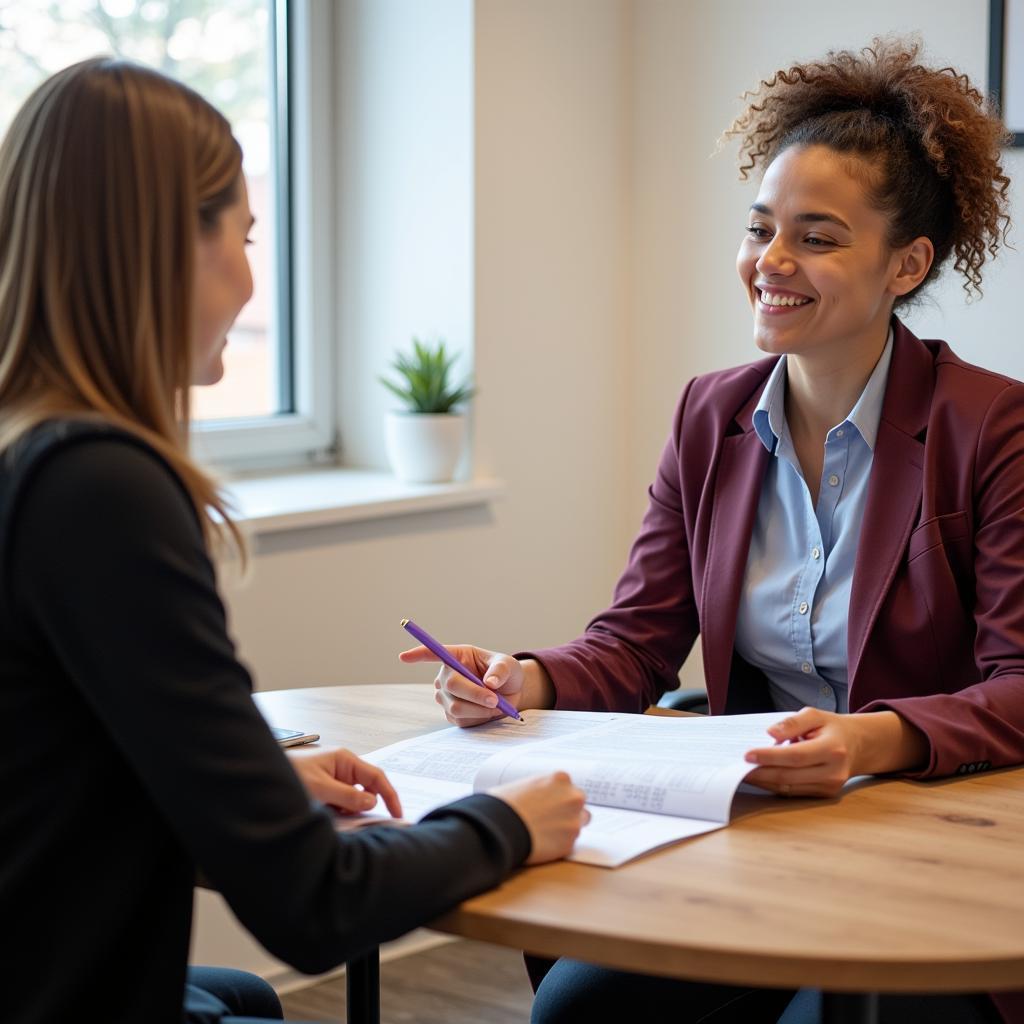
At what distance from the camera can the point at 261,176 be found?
2.89 meters

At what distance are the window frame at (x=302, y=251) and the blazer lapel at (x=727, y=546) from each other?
4.08ft

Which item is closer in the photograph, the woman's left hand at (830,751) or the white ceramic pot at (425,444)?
the woman's left hand at (830,751)

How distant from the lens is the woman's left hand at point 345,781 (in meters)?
1.23

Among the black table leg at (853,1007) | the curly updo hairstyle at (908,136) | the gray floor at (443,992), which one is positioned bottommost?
the gray floor at (443,992)

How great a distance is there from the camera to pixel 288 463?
9.79 feet

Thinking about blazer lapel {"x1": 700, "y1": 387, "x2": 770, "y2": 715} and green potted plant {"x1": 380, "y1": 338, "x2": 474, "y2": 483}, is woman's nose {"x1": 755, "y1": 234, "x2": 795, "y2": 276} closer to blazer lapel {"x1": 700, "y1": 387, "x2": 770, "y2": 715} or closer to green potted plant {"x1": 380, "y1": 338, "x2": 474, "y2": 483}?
blazer lapel {"x1": 700, "y1": 387, "x2": 770, "y2": 715}

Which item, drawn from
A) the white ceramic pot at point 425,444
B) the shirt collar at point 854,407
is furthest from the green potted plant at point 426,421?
the shirt collar at point 854,407

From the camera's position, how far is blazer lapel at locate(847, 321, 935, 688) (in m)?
1.67

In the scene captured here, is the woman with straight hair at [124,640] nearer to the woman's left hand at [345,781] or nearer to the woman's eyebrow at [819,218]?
the woman's left hand at [345,781]

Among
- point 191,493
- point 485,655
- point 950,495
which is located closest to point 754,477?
point 950,495

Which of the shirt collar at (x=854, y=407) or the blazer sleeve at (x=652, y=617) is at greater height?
the shirt collar at (x=854, y=407)

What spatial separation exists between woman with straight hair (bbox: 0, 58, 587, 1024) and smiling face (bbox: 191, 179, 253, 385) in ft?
0.04

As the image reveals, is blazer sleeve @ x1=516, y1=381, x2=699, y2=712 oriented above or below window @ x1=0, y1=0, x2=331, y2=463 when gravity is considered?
below

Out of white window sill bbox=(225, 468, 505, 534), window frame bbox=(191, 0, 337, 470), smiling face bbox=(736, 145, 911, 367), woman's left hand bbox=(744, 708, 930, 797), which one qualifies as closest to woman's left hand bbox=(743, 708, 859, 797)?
woman's left hand bbox=(744, 708, 930, 797)
